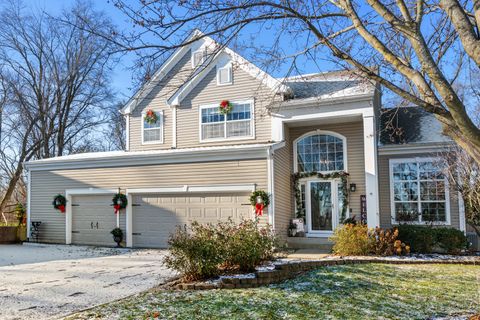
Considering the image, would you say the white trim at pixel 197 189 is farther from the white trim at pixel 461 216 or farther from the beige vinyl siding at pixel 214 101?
the white trim at pixel 461 216

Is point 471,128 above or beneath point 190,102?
beneath

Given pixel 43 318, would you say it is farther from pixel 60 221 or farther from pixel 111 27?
pixel 60 221

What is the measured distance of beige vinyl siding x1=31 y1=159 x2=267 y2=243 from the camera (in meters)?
12.9

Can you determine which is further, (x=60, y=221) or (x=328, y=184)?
(x=60, y=221)

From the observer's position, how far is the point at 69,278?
8.30 metres

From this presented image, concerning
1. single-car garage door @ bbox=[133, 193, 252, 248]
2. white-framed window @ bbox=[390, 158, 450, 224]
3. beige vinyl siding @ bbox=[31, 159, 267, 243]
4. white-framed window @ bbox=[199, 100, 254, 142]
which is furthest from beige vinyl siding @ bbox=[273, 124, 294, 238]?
white-framed window @ bbox=[390, 158, 450, 224]

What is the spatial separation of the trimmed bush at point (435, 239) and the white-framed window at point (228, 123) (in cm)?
613

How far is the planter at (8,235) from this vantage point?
53.9 ft

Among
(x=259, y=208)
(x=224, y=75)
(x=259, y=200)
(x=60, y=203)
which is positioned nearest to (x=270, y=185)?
(x=259, y=200)

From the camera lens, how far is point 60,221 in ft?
51.5

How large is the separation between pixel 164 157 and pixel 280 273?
7.44 meters

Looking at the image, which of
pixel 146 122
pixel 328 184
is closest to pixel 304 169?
pixel 328 184

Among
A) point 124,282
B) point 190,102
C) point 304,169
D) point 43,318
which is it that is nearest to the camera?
point 43,318

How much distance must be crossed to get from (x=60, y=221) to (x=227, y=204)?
7.21 metres
